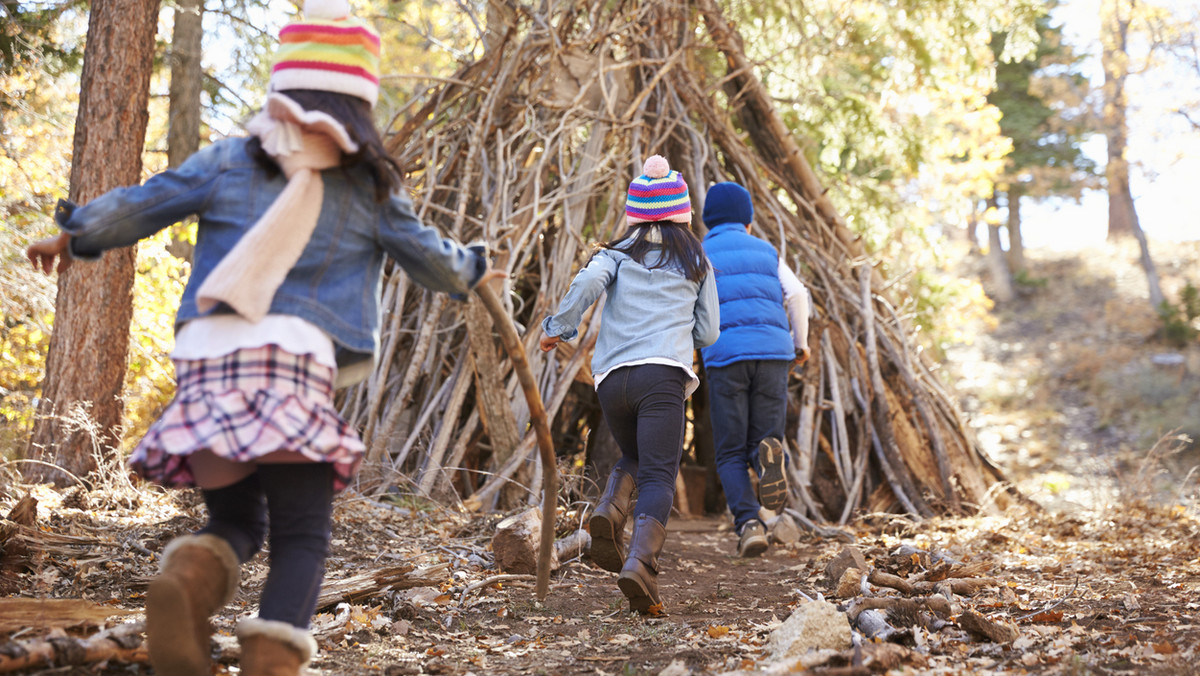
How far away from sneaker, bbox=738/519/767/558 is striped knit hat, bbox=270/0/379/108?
2.90 metres

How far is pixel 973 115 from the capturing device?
474 inches

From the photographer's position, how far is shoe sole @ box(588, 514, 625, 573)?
11.1 ft

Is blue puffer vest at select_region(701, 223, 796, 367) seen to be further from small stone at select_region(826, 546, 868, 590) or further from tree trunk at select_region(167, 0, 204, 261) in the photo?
tree trunk at select_region(167, 0, 204, 261)

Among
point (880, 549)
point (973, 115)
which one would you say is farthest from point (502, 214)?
point (973, 115)

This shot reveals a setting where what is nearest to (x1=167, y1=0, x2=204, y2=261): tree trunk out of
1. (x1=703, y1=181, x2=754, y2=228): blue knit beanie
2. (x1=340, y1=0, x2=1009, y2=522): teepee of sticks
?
(x1=340, y1=0, x2=1009, y2=522): teepee of sticks

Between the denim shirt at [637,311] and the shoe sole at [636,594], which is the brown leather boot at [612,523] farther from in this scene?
the denim shirt at [637,311]

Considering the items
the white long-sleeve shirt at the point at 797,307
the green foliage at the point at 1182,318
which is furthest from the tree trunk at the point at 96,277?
the green foliage at the point at 1182,318

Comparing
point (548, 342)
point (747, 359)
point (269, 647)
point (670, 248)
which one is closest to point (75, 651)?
point (269, 647)

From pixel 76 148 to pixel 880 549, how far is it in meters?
4.72

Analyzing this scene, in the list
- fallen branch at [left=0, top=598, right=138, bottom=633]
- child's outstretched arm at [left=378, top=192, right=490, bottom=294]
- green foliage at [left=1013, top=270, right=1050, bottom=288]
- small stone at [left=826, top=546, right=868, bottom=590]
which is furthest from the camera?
green foliage at [left=1013, top=270, right=1050, bottom=288]

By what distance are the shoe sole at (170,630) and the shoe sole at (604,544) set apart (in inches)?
69.8

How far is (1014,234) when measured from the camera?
22.5 meters

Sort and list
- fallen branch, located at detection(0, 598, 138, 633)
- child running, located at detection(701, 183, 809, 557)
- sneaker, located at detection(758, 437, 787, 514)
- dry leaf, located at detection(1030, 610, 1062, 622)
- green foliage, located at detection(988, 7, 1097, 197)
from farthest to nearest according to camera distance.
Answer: green foliage, located at detection(988, 7, 1097, 197)
child running, located at detection(701, 183, 809, 557)
sneaker, located at detection(758, 437, 787, 514)
dry leaf, located at detection(1030, 610, 1062, 622)
fallen branch, located at detection(0, 598, 138, 633)

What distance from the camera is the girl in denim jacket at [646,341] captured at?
3.38 metres
